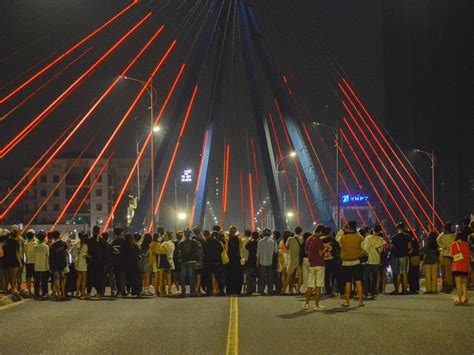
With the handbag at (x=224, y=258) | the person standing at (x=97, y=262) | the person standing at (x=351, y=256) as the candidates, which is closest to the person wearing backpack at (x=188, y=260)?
the handbag at (x=224, y=258)

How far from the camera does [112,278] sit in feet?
64.2

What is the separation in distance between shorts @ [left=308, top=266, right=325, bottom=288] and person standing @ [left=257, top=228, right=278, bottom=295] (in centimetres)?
→ 444

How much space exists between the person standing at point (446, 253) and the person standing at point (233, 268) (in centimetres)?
501

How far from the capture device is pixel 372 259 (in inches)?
704

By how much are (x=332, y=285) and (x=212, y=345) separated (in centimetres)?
1034

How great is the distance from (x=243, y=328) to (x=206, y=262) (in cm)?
798

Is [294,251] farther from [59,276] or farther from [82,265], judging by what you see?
[59,276]

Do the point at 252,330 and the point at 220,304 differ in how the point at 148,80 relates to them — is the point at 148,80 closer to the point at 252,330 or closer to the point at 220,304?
the point at 220,304

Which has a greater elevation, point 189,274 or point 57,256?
point 57,256

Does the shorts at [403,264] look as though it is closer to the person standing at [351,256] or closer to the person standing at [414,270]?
the person standing at [414,270]

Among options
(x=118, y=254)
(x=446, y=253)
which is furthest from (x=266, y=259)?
(x=446, y=253)

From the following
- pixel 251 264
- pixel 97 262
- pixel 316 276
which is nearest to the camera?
pixel 316 276

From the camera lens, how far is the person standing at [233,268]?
64.5ft

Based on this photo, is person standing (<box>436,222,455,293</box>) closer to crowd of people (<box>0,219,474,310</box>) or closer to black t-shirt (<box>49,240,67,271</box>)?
crowd of people (<box>0,219,474,310</box>)
